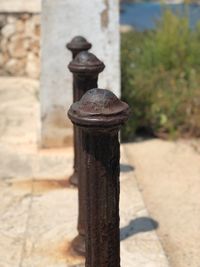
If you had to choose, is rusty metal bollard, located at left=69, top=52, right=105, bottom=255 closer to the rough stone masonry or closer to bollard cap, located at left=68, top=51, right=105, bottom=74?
bollard cap, located at left=68, top=51, right=105, bottom=74

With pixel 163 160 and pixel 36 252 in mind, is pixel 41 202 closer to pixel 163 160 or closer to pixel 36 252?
pixel 36 252

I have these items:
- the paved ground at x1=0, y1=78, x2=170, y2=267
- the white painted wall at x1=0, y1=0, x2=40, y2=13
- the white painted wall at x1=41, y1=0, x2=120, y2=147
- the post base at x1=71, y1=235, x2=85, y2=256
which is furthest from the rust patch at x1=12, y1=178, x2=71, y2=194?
the white painted wall at x1=0, y1=0, x2=40, y2=13

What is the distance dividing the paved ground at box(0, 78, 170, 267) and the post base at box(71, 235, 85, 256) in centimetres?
3

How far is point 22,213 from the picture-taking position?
144 inches

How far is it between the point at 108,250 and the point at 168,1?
5.99m

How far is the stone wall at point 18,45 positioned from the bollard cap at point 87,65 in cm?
558

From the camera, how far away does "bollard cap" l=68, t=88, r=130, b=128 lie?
81.4 inches

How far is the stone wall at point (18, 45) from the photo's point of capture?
8.77m

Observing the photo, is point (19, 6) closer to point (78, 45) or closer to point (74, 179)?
point (78, 45)

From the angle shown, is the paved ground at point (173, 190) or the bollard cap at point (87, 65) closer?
the bollard cap at point (87, 65)

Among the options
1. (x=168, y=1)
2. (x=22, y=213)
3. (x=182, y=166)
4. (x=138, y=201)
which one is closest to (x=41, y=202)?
(x=22, y=213)

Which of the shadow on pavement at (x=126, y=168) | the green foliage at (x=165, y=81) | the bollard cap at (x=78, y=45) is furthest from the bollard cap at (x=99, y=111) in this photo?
the green foliage at (x=165, y=81)

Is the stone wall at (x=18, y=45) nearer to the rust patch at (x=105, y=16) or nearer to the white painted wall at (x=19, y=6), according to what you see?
the white painted wall at (x=19, y=6)

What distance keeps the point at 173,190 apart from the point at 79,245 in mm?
1335
